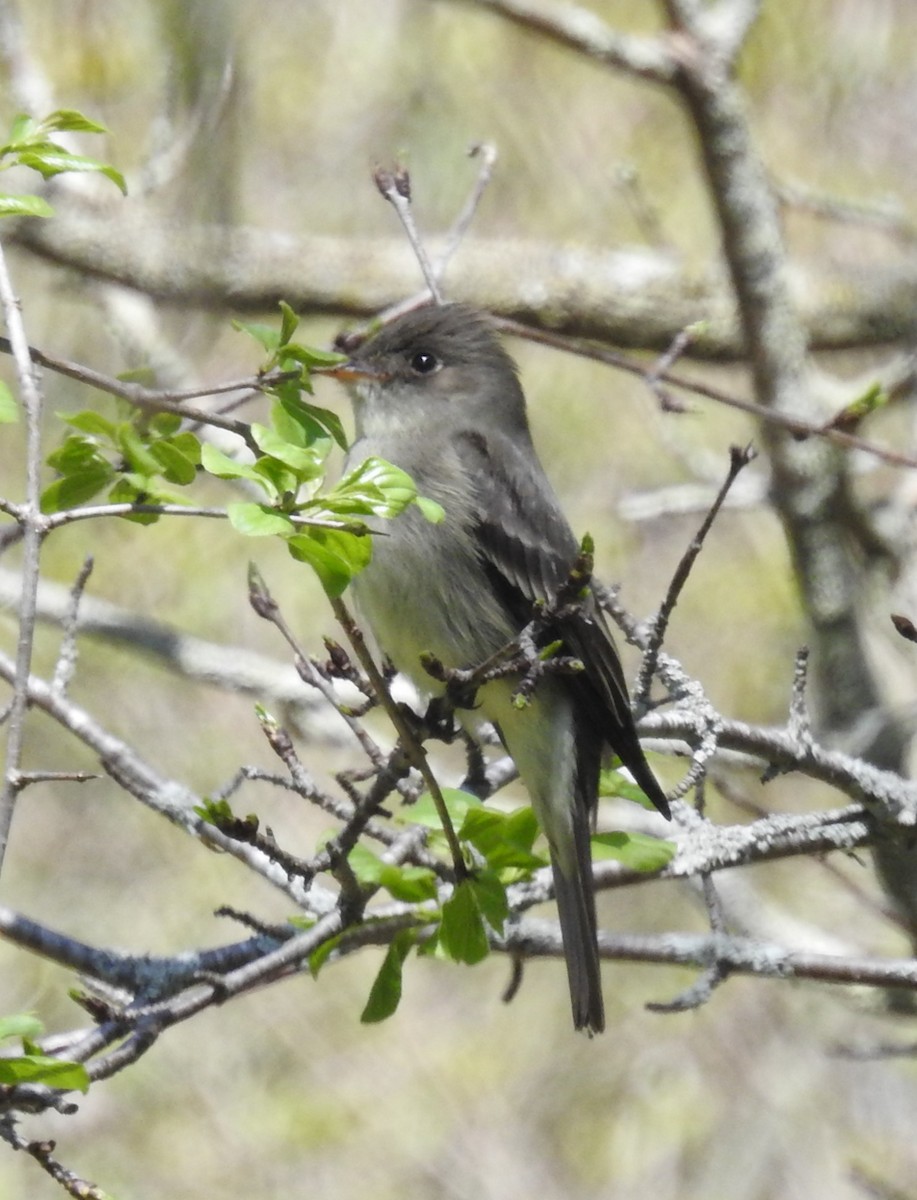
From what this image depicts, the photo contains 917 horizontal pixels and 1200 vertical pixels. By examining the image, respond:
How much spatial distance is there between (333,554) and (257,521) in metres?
0.09

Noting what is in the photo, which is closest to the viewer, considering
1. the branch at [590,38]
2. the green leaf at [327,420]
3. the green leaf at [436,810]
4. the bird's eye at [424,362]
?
the green leaf at [327,420]

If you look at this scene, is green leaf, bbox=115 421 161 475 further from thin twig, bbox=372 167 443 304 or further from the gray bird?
thin twig, bbox=372 167 443 304

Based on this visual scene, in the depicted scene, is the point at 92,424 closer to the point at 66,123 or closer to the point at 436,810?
Result: the point at 66,123

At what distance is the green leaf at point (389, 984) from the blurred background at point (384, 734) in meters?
3.80

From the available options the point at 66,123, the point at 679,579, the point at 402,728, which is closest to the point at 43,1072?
the point at 402,728

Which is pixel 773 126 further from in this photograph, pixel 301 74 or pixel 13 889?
pixel 13 889

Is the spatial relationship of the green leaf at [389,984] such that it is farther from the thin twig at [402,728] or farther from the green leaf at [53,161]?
the green leaf at [53,161]

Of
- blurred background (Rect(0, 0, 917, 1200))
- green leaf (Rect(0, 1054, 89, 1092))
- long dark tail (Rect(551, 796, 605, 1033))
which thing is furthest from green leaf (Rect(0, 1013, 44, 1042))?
blurred background (Rect(0, 0, 917, 1200))

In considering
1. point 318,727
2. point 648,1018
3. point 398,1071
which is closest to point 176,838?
point 398,1071

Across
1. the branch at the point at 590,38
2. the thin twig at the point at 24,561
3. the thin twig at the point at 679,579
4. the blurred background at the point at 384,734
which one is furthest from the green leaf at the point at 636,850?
the blurred background at the point at 384,734

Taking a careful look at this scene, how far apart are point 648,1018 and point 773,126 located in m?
4.06

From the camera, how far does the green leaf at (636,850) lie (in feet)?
7.59

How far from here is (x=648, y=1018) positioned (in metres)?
6.89

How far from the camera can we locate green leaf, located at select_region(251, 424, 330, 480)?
1714 mm
